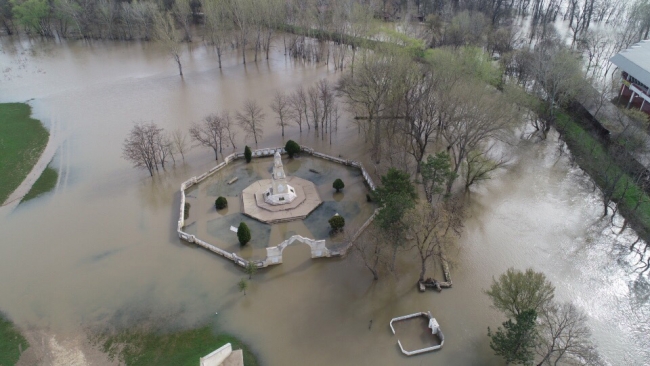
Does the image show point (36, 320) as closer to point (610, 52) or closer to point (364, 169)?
point (364, 169)

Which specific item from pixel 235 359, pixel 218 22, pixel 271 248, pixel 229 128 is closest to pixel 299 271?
pixel 271 248

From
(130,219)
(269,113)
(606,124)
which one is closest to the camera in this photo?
(130,219)

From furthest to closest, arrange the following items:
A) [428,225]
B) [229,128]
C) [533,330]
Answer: [229,128]
[428,225]
[533,330]

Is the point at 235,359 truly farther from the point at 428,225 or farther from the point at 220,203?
the point at 220,203

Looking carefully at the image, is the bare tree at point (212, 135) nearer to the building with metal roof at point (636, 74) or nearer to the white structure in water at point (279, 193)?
the white structure in water at point (279, 193)

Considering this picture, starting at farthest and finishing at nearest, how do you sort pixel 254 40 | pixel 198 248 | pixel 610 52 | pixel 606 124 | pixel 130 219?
pixel 254 40 < pixel 610 52 < pixel 606 124 < pixel 130 219 < pixel 198 248

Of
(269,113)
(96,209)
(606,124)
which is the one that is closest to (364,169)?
(269,113)

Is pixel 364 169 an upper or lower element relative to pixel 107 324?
upper
